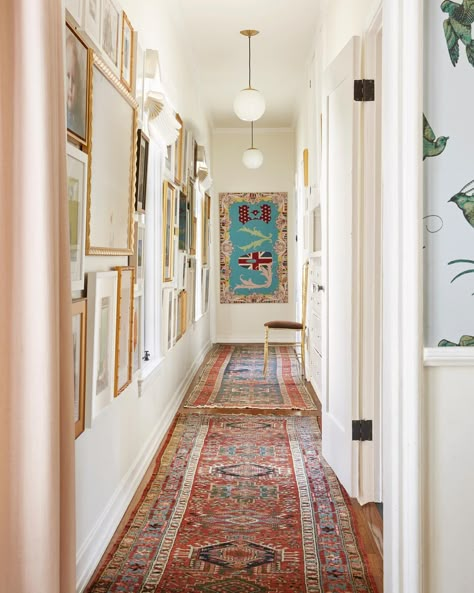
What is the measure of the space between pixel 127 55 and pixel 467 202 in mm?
Result: 1906

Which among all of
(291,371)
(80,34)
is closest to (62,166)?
(80,34)

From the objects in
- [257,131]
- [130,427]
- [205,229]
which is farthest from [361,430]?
[257,131]

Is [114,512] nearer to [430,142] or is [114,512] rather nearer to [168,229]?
[430,142]

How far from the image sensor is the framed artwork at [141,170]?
360cm

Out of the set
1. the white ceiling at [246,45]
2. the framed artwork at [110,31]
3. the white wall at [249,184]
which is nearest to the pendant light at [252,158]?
the white ceiling at [246,45]

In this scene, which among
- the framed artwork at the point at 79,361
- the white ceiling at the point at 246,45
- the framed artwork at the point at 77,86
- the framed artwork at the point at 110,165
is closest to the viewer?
the framed artwork at the point at 77,86

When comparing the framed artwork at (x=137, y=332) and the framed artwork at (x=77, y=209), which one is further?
the framed artwork at (x=137, y=332)

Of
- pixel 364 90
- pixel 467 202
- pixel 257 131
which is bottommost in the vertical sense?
pixel 467 202

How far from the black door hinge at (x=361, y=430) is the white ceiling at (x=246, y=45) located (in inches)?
138

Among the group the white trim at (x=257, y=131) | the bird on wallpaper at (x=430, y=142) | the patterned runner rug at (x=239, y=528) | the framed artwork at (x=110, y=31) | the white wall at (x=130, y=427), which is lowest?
the patterned runner rug at (x=239, y=528)

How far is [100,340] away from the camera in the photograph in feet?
9.05

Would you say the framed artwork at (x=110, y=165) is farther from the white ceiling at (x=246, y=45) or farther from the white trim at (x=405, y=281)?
the white ceiling at (x=246, y=45)

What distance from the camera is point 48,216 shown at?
5.45 feet

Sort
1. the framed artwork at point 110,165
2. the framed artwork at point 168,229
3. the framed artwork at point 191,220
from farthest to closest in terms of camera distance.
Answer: the framed artwork at point 191,220, the framed artwork at point 168,229, the framed artwork at point 110,165
